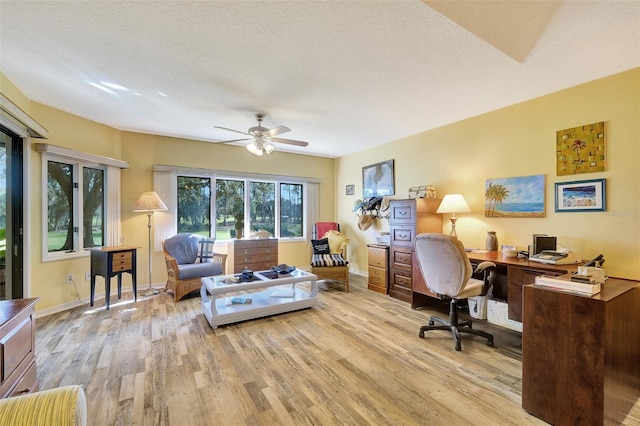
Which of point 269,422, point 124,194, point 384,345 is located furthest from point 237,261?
point 269,422

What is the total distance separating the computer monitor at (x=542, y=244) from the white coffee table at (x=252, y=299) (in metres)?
2.38

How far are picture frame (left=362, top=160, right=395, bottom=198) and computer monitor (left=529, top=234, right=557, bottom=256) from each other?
234cm

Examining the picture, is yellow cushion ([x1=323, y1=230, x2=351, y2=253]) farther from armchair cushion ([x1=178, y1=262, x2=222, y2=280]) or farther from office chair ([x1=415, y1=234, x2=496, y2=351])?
office chair ([x1=415, y1=234, x2=496, y2=351])

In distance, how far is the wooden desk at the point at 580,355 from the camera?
1470mm

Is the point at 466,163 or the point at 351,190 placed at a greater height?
the point at 466,163

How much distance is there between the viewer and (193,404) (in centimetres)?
177

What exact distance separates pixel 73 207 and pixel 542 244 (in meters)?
5.68

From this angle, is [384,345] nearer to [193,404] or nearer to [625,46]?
[193,404]

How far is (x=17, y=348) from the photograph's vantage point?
1459 millimetres

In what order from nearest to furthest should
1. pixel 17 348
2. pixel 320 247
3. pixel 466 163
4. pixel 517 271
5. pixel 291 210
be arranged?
pixel 17 348 → pixel 517 271 → pixel 466 163 → pixel 320 247 → pixel 291 210

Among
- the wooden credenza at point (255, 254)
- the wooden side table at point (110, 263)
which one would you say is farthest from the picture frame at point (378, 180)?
the wooden side table at point (110, 263)

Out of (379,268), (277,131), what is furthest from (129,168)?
(379,268)

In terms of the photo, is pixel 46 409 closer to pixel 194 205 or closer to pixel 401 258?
pixel 401 258

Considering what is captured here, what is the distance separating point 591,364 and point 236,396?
2123 millimetres
